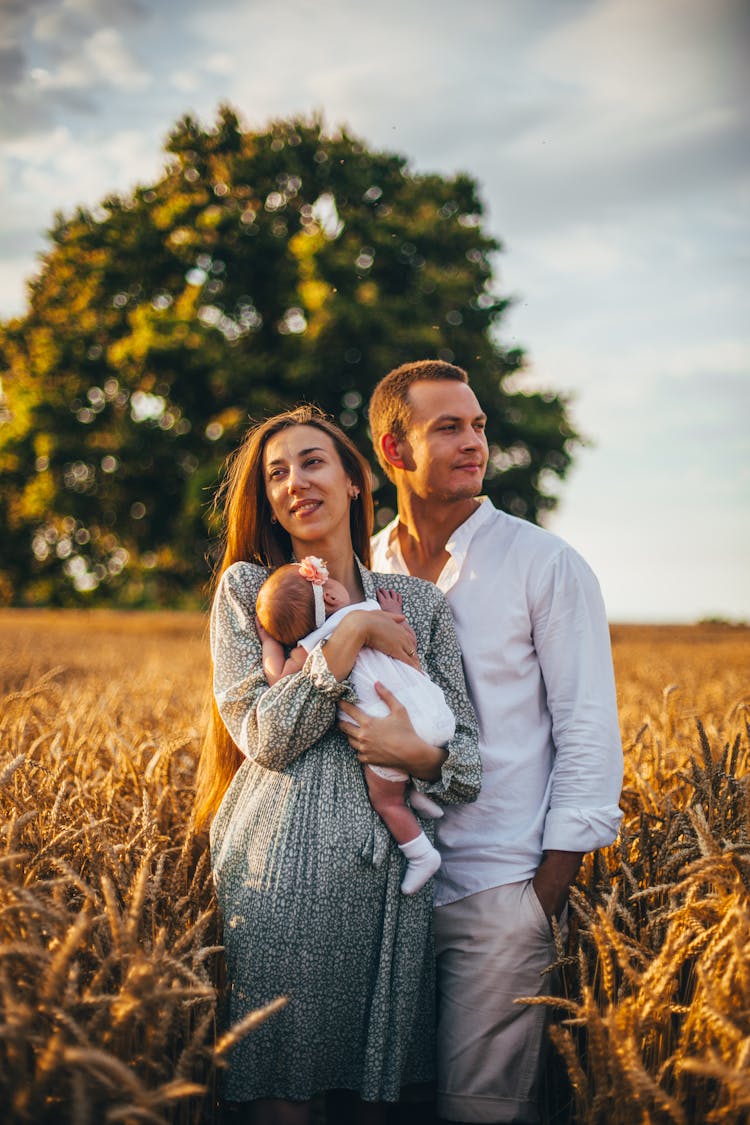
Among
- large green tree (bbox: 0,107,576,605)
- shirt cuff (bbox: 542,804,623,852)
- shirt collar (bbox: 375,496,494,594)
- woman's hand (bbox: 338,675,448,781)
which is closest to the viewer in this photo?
woman's hand (bbox: 338,675,448,781)

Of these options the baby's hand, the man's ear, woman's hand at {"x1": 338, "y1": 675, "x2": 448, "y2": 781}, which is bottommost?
woman's hand at {"x1": 338, "y1": 675, "x2": 448, "y2": 781}

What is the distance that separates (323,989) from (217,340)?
50.8 feet

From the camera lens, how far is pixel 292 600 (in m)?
2.64

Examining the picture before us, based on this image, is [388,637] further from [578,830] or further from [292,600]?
[578,830]

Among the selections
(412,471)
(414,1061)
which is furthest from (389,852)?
(412,471)

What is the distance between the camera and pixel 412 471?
3.38 metres

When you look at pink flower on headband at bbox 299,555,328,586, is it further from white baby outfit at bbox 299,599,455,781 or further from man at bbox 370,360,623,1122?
man at bbox 370,360,623,1122

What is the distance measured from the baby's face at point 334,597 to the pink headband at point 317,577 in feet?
0.25

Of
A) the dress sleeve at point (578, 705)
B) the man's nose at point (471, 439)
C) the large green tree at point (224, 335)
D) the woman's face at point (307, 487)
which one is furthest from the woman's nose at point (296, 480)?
the large green tree at point (224, 335)

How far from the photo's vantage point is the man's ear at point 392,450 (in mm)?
3479

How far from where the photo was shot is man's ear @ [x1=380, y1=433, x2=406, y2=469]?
348cm

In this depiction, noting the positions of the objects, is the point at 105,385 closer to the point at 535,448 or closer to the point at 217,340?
the point at 217,340

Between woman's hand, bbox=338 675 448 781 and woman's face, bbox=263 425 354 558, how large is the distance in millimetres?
693

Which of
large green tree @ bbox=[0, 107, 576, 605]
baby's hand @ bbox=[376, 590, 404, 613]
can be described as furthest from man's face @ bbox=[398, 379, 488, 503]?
large green tree @ bbox=[0, 107, 576, 605]
